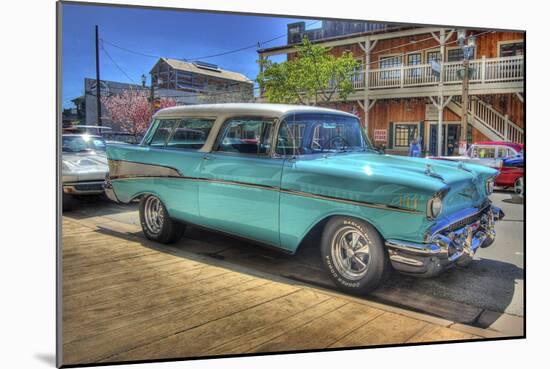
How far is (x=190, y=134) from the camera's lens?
9.66 feet

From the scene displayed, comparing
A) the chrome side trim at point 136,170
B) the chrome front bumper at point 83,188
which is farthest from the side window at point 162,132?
the chrome front bumper at point 83,188

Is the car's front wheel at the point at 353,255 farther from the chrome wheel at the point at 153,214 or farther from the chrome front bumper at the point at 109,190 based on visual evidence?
the chrome front bumper at the point at 109,190

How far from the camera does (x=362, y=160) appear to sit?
2.89 metres

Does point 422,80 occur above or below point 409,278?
above

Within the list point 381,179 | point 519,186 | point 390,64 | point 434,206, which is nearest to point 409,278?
point 434,206

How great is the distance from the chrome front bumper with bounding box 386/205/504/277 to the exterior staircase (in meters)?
0.55

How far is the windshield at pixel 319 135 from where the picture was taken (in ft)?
9.26

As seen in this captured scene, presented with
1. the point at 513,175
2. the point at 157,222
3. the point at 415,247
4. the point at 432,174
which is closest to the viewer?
the point at 415,247

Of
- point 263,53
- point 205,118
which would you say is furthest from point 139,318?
point 263,53

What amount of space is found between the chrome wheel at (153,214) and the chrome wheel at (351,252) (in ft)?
3.49

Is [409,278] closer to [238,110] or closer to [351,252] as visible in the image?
[351,252]

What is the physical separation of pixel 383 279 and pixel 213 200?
1.09 meters

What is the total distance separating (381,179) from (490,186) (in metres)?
0.85

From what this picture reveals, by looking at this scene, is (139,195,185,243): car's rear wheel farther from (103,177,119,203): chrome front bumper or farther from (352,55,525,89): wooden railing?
(352,55,525,89): wooden railing
